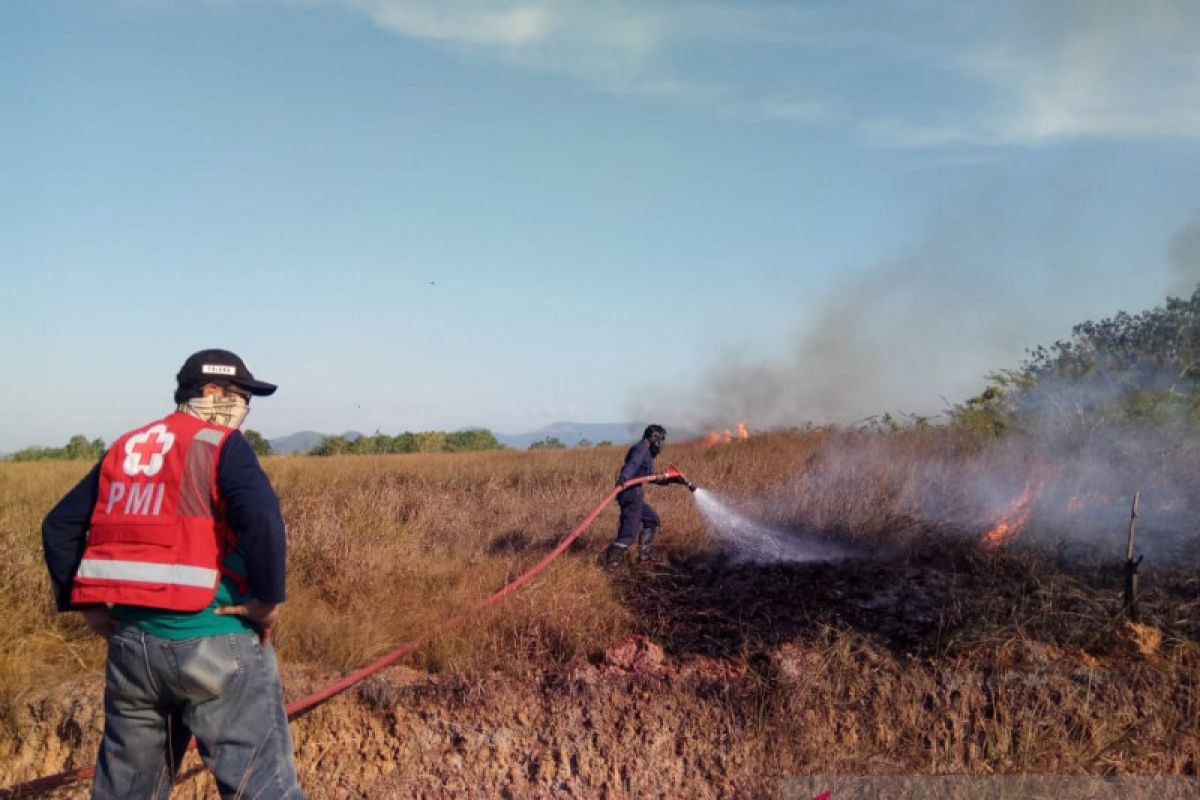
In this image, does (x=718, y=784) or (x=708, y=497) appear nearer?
(x=718, y=784)

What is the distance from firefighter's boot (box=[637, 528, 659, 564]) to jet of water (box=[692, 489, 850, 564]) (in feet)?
2.16

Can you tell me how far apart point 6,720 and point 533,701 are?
9.73 feet

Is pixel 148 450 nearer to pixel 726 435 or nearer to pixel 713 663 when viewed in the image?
pixel 713 663

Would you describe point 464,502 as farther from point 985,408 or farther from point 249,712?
point 249,712

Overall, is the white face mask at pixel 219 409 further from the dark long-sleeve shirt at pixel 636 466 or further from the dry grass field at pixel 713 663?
the dark long-sleeve shirt at pixel 636 466

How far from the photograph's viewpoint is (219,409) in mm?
3354

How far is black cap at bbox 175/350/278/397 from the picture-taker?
10.8ft

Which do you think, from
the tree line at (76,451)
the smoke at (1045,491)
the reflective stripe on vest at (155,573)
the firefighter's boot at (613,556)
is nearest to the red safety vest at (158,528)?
the reflective stripe on vest at (155,573)

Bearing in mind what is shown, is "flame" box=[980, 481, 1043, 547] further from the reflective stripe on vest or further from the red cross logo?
the red cross logo

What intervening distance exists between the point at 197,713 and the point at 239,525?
25.5 inches

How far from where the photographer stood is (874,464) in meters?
11.3

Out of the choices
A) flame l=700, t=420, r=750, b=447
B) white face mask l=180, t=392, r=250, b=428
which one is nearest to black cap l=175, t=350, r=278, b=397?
white face mask l=180, t=392, r=250, b=428

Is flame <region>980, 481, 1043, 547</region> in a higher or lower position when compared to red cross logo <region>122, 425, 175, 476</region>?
lower

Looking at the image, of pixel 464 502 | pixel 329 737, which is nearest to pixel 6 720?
pixel 329 737
